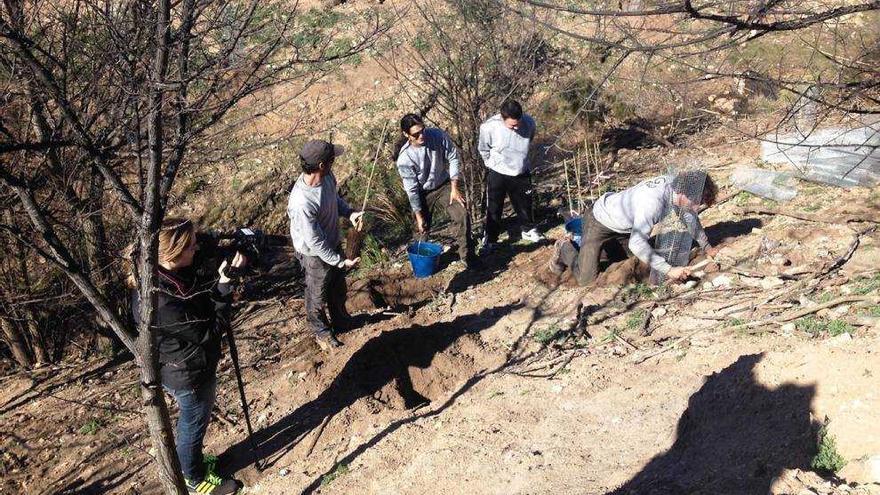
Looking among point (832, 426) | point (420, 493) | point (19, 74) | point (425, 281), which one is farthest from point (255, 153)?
point (832, 426)

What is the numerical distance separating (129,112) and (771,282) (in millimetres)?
4682

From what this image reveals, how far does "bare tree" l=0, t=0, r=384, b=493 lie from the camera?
9.33ft

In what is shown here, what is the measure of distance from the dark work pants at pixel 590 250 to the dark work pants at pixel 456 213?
36.6 inches

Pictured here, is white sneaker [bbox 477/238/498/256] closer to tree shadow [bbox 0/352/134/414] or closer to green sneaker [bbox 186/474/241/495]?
tree shadow [bbox 0/352/134/414]

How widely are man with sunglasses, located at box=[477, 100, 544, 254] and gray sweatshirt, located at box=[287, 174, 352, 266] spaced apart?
2025 mm

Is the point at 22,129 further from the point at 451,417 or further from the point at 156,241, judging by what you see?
the point at 451,417

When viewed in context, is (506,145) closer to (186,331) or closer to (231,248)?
(231,248)

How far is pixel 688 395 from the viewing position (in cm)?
425

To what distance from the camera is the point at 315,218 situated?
196 inches

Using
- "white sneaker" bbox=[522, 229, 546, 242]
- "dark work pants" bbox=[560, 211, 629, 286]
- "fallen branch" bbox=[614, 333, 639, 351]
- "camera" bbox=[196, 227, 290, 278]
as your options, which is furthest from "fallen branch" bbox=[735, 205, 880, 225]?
"camera" bbox=[196, 227, 290, 278]

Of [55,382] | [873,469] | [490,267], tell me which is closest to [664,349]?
[873,469]

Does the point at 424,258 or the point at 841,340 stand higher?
the point at 424,258

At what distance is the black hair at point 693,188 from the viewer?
16.4 ft

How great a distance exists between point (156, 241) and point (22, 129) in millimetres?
3392
